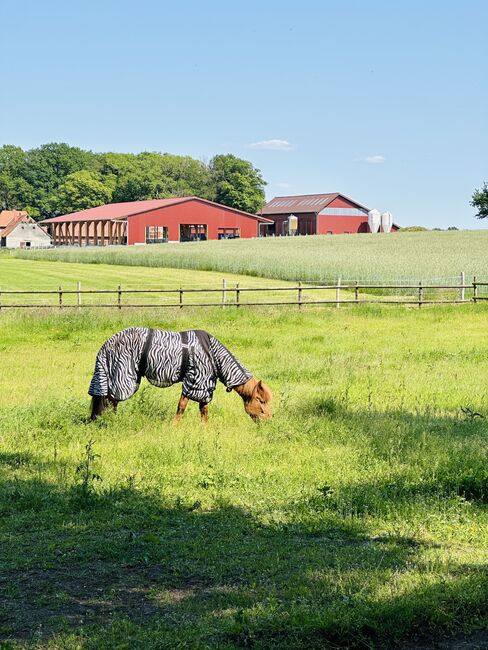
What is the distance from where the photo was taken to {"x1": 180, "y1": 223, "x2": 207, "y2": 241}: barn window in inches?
3947

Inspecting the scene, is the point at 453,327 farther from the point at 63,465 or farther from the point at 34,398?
the point at 63,465

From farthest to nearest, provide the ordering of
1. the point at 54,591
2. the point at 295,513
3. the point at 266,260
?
the point at 266,260
the point at 295,513
the point at 54,591

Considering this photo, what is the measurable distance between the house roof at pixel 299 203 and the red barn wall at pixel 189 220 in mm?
17379

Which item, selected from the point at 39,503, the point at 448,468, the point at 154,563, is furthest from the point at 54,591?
the point at 448,468

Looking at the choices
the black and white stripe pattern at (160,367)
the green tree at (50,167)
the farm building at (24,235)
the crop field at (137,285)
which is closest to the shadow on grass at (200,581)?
the black and white stripe pattern at (160,367)

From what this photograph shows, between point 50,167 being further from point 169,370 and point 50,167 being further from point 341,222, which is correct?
point 169,370

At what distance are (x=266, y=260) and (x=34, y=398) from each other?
156 ft

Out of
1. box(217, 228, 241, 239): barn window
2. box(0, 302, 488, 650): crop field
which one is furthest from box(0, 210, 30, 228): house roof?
box(0, 302, 488, 650): crop field

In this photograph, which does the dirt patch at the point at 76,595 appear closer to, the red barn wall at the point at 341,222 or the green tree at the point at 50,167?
the red barn wall at the point at 341,222

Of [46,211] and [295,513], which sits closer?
[295,513]

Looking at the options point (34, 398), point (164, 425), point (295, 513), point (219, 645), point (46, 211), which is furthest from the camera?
point (46, 211)

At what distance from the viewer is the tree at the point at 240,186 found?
13588cm

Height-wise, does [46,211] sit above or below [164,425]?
above

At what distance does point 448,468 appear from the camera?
925 cm
